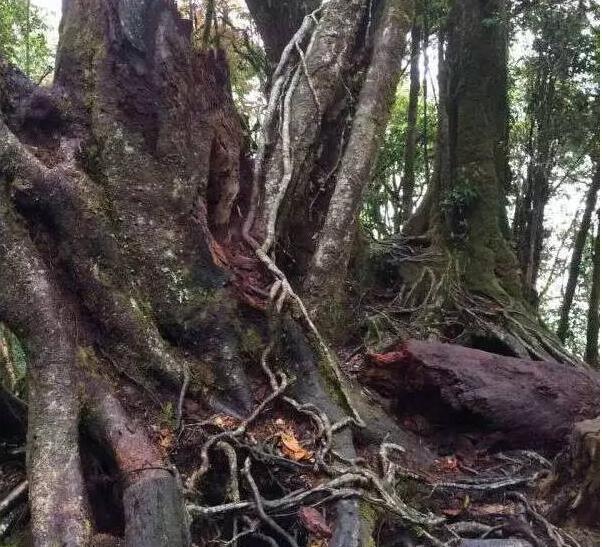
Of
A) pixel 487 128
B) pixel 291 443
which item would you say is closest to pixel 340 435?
pixel 291 443

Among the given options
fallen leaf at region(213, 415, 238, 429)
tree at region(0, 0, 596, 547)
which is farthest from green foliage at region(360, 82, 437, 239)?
fallen leaf at region(213, 415, 238, 429)

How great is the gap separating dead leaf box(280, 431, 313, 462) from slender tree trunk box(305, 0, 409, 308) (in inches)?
48.0

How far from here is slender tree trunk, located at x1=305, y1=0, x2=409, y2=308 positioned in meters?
4.36

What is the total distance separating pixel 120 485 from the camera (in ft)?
8.85

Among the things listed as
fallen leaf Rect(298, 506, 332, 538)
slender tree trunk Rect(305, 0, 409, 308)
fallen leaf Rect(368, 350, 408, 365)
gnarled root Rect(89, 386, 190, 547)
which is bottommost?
fallen leaf Rect(298, 506, 332, 538)

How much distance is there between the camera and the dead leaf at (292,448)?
10.3ft

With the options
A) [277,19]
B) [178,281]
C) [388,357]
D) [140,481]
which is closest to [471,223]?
[277,19]

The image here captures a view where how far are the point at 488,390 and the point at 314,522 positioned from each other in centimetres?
150

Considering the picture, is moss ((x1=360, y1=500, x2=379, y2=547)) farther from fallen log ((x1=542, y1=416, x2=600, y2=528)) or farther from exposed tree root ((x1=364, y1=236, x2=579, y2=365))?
exposed tree root ((x1=364, y1=236, x2=579, y2=365))

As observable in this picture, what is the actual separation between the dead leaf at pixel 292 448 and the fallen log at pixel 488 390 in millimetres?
929

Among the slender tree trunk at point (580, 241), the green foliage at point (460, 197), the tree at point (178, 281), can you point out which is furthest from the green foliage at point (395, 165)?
the tree at point (178, 281)

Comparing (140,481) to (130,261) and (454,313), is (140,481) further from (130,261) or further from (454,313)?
(454,313)

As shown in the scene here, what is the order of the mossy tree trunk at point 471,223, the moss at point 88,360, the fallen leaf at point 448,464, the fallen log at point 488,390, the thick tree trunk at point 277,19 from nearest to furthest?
the moss at point 88,360
the fallen leaf at point 448,464
the fallen log at point 488,390
the mossy tree trunk at point 471,223
the thick tree trunk at point 277,19

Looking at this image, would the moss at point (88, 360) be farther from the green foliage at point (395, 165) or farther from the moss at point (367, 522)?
the green foliage at point (395, 165)
